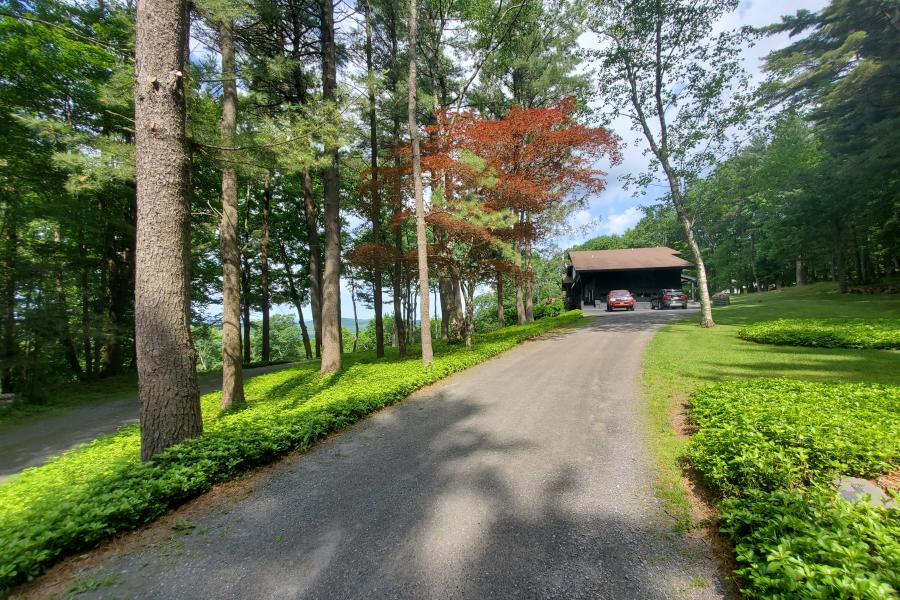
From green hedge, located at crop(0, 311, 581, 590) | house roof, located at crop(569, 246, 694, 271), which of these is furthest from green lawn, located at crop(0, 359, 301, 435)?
house roof, located at crop(569, 246, 694, 271)

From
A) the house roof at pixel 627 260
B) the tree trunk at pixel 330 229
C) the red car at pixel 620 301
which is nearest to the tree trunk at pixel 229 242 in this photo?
the tree trunk at pixel 330 229

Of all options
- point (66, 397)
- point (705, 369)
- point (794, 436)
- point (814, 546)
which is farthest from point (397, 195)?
point (66, 397)

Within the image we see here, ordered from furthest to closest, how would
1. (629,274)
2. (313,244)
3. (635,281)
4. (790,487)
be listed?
(635,281), (629,274), (313,244), (790,487)

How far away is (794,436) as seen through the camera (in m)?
3.25

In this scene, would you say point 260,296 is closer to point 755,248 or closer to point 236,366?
point 236,366

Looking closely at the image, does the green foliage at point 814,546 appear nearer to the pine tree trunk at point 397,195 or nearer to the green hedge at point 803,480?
the green hedge at point 803,480

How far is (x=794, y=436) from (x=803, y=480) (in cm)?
68

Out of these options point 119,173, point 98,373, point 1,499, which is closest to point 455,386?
point 1,499

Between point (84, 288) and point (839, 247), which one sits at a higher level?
point (839, 247)

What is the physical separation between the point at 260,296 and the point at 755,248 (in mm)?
45278

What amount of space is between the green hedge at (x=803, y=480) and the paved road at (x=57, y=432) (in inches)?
380

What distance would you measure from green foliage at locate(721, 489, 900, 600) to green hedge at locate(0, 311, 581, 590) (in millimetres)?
4673

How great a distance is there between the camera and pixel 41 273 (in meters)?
10.5

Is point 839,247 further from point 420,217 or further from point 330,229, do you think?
point 330,229
